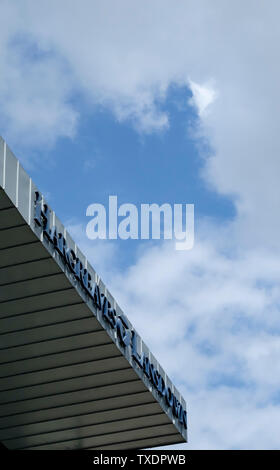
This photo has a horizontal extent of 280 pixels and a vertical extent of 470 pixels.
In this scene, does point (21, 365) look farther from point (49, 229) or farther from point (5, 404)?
point (49, 229)

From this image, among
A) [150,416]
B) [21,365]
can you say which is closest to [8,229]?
[21,365]

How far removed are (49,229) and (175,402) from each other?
1267 centimetres

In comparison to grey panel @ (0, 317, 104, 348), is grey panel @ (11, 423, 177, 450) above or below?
below

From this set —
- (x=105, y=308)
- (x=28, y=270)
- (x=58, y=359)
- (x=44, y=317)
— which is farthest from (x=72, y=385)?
(x=28, y=270)

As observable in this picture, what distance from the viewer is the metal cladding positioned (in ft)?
85.5

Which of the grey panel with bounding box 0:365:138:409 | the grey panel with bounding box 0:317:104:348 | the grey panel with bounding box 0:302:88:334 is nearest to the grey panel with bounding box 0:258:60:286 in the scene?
the grey panel with bounding box 0:302:88:334

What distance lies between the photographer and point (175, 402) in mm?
36812

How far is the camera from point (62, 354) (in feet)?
103

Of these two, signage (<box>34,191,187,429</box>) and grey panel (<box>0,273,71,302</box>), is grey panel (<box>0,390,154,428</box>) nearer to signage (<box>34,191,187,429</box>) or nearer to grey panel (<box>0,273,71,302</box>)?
signage (<box>34,191,187,429</box>)

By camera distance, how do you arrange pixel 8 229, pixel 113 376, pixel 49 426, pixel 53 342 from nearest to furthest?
pixel 8 229 → pixel 53 342 → pixel 113 376 → pixel 49 426

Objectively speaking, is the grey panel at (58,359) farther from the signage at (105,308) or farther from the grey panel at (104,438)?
the grey panel at (104,438)

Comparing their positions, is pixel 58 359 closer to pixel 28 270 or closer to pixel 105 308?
pixel 105 308

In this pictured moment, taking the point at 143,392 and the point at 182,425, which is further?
the point at 182,425

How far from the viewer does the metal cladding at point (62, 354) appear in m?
26.1
